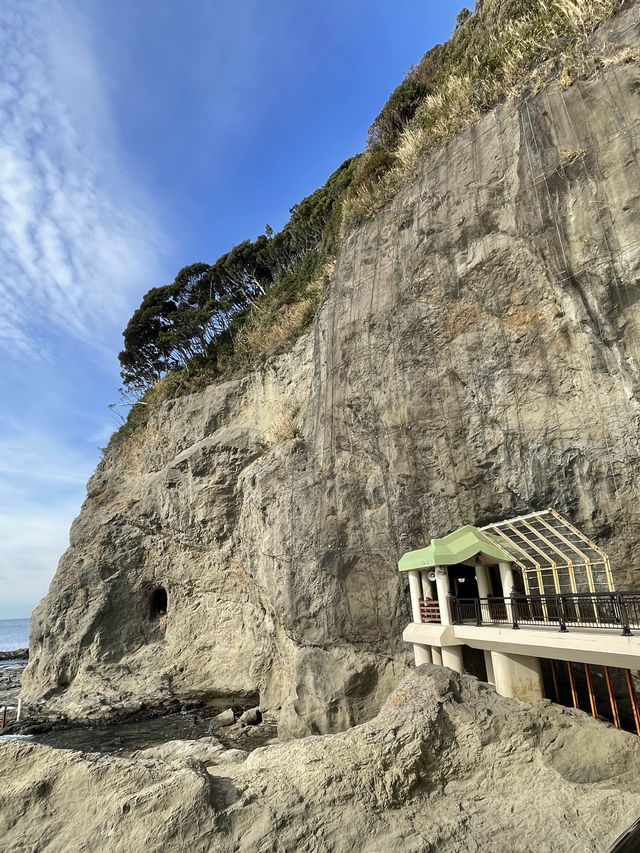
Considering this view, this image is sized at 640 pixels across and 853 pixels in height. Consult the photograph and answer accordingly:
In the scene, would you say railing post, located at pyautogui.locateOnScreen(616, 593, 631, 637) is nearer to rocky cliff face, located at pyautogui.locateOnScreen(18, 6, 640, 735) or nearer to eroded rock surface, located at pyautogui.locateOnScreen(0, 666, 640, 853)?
eroded rock surface, located at pyautogui.locateOnScreen(0, 666, 640, 853)

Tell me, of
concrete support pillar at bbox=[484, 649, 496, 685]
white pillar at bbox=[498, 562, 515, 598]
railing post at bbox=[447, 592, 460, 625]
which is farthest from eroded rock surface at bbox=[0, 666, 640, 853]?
white pillar at bbox=[498, 562, 515, 598]

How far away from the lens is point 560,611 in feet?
31.9

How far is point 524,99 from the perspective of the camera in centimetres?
1444

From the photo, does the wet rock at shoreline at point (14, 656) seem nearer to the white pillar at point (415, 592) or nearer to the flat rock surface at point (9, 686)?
the flat rock surface at point (9, 686)

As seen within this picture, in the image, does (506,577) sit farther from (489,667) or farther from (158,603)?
(158,603)

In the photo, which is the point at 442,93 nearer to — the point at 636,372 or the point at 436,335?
the point at 436,335

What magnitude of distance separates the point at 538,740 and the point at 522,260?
11.5 m

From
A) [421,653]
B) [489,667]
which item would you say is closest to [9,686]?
[421,653]

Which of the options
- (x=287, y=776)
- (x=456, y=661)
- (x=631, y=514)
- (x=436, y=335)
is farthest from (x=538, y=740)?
(x=436, y=335)

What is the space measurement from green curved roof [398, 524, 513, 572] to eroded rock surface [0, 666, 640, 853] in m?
3.77

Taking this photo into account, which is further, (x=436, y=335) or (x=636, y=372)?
(x=436, y=335)

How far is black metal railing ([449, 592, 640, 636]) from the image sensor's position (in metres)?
9.26

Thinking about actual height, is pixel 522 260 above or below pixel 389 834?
above

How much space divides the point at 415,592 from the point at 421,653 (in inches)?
62.9
